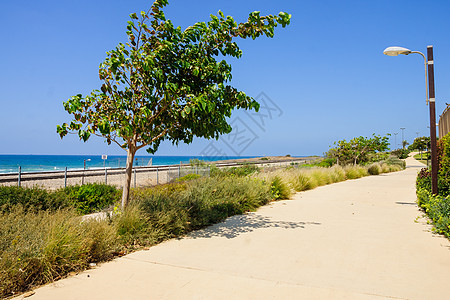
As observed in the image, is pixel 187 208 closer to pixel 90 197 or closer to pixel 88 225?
pixel 88 225

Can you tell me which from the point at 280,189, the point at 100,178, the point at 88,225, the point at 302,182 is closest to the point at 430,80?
the point at 280,189

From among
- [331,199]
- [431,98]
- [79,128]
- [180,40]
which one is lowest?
[331,199]

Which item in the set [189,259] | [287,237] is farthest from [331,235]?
[189,259]

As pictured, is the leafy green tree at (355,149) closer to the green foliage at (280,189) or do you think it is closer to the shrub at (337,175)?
the shrub at (337,175)

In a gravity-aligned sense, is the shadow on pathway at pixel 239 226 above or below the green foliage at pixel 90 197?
below

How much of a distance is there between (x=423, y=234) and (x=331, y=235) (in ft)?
6.32

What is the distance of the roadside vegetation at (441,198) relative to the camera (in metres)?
6.17

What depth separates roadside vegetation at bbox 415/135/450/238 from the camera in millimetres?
6172

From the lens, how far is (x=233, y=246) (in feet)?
18.3

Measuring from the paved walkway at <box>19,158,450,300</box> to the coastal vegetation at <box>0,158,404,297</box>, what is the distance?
0.95 ft

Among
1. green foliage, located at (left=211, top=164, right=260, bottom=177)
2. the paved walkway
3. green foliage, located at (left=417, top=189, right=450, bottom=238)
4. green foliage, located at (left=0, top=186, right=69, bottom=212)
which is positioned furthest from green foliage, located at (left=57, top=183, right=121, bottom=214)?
green foliage, located at (left=417, top=189, right=450, bottom=238)

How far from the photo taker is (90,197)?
11.0 metres

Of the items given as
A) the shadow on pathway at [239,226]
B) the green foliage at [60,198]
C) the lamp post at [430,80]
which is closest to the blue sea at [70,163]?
the green foliage at [60,198]

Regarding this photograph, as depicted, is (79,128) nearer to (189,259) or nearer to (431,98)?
(189,259)
